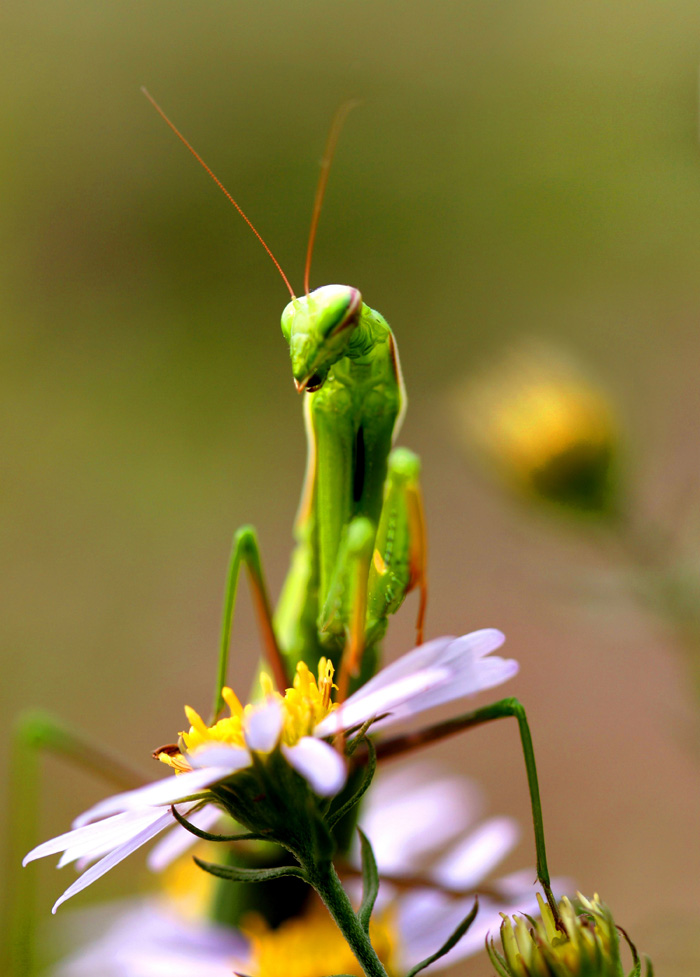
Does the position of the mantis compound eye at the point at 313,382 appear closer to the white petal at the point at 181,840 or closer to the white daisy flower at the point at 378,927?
the white petal at the point at 181,840

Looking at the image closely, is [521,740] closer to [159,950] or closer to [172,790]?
[172,790]

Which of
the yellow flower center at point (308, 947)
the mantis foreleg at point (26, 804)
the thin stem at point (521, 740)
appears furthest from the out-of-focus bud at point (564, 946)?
the mantis foreleg at point (26, 804)

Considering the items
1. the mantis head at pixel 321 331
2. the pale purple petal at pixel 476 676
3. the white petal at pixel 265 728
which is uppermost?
the mantis head at pixel 321 331

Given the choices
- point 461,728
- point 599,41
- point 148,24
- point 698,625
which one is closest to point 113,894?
point 461,728

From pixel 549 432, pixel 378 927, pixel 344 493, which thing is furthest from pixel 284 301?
pixel 378 927

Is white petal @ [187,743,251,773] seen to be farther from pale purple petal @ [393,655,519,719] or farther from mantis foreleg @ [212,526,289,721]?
mantis foreleg @ [212,526,289,721]

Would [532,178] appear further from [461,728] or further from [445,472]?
[461,728]
